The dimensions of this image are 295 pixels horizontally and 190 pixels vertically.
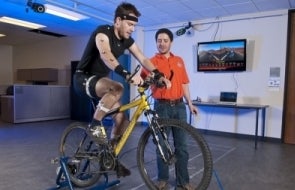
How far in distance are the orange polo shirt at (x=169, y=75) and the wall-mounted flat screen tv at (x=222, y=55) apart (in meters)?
3.32

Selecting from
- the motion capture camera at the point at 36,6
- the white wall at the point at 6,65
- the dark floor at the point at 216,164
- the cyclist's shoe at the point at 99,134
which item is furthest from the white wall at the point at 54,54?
the cyclist's shoe at the point at 99,134

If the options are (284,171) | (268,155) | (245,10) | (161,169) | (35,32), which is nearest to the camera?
(161,169)

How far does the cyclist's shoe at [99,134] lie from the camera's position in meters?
2.07

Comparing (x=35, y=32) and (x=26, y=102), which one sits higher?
(x=35, y=32)

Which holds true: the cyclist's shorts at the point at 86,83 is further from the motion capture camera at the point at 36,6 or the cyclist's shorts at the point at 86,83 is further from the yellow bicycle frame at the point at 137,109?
the motion capture camera at the point at 36,6

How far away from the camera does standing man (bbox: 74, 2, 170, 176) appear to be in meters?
1.88

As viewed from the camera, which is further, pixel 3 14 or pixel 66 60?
pixel 66 60

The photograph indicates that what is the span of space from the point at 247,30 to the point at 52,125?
5.18 metres

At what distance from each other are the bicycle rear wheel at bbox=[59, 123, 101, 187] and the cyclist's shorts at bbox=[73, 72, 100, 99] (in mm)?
→ 404

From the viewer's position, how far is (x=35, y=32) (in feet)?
27.1

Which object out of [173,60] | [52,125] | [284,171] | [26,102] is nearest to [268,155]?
[284,171]

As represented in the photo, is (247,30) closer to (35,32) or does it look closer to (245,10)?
(245,10)

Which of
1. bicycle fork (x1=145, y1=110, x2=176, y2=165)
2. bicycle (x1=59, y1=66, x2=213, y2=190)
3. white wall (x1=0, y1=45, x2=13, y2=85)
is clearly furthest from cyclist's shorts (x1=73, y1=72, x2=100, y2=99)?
white wall (x1=0, y1=45, x2=13, y2=85)

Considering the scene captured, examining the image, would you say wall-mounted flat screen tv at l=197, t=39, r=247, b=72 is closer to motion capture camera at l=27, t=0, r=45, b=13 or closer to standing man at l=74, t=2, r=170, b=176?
motion capture camera at l=27, t=0, r=45, b=13
